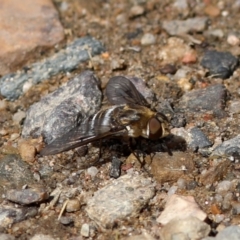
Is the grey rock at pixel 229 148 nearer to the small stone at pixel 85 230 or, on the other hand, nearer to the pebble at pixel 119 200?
the pebble at pixel 119 200

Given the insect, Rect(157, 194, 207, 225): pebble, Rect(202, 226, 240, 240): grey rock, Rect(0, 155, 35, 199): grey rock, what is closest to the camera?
Rect(202, 226, 240, 240): grey rock

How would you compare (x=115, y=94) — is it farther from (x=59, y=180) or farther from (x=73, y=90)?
(x=59, y=180)

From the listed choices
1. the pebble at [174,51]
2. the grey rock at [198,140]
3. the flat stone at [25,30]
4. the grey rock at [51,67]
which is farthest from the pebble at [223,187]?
the flat stone at [25,30]

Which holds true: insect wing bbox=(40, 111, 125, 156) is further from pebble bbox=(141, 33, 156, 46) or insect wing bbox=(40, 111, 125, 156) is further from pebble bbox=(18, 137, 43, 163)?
pebble bbox=(141, 33, 156, 46)

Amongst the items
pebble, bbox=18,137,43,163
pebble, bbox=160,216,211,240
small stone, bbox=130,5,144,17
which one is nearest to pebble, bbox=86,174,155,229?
pebble, bbox=160,216,211,240

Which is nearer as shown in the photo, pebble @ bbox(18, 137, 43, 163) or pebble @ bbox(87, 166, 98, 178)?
pebble @ bbox(87, 166, 98, 178)

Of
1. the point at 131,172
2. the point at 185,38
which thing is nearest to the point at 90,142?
the point at 131,172
